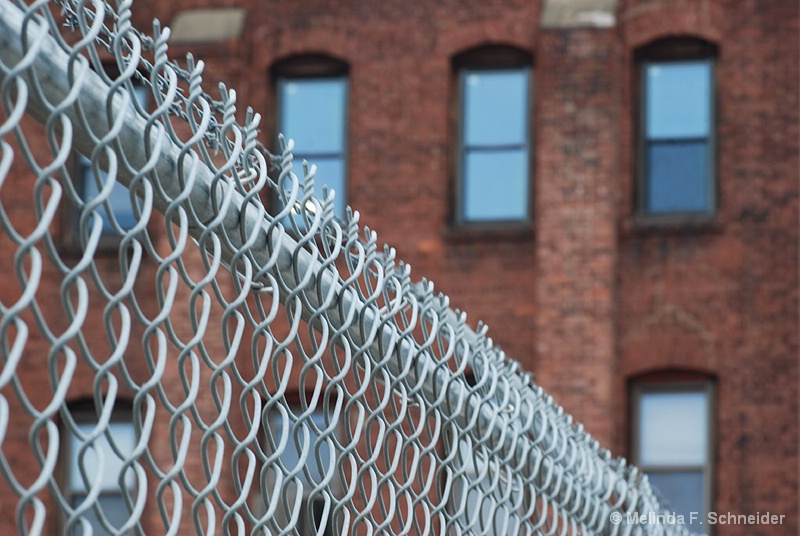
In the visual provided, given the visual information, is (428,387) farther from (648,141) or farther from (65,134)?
(648,141)

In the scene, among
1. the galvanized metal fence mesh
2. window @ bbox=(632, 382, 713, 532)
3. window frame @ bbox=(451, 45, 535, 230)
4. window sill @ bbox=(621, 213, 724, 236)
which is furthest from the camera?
window frame @ bbox=(451, 45, 535, 230)

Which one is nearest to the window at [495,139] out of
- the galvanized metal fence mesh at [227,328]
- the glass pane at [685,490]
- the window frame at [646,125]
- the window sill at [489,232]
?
the window sill at [489,232]

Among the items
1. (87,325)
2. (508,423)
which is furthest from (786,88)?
(508,423)

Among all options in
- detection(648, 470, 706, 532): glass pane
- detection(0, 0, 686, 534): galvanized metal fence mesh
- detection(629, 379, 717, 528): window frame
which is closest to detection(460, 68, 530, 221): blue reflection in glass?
detection(629, 379, 717, 528): window frame

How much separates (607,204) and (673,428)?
265 centimetres

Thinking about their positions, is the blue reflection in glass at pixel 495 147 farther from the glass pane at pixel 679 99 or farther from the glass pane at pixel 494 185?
the glass pane at pixel 679 99

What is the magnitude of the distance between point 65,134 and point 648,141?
1724cm

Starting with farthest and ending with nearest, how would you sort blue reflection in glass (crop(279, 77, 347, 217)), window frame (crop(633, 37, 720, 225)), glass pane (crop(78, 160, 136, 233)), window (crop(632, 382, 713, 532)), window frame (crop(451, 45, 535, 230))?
blue reflection in glass (crop(279, 77, 347, 217))
window frame (crop(451, 45, 535, 230))
window frame (crop(633, 37, 720, 225))
window (crop(632, 382, 713, 532))
glass pane (crop(78, 160, 136, 233))

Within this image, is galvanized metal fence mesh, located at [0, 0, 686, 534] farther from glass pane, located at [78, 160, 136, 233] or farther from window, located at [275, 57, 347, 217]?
window, located at [275, 57, 347, 217]

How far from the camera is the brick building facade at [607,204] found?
17875mm

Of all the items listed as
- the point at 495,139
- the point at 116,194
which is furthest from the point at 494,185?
the point at 116,194

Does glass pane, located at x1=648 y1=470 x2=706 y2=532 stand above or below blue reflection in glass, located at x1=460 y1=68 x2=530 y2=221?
below

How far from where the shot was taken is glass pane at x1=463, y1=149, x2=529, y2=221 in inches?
747

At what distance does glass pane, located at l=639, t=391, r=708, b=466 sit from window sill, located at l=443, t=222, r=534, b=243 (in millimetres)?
2329
